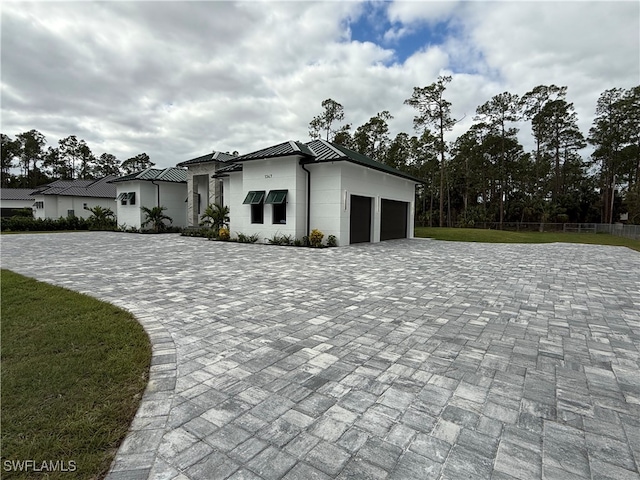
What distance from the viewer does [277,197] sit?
45.9ft

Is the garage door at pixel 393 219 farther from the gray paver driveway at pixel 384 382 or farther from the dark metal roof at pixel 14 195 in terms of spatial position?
the dark metal roof at pixel 14 195

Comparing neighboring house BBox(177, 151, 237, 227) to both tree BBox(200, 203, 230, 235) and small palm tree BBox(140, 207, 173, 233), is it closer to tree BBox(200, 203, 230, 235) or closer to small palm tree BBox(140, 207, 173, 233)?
small palm tree BBox(140, 207, 173, 233)

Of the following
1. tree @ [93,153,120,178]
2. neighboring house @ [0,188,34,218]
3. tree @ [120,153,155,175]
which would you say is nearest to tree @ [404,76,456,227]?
neighboring house @ [0,188,34,218]

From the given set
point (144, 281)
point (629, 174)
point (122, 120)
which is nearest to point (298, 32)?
point (144, 281)

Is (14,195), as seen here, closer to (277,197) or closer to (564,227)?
(277,197)

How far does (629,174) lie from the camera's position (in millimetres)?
35562

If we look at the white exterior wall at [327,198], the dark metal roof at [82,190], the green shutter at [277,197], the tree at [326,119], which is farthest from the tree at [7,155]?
the white exterior wall at [327,198]

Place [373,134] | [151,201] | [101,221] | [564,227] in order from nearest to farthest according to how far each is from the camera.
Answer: [151,201] → [101,221] → [373,134] → [564,227]

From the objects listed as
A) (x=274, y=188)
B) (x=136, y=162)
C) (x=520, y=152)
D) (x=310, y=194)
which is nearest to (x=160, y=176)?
(x=274, y=188)

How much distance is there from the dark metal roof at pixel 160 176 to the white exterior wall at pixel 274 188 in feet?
34.7

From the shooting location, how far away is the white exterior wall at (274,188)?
542 inches

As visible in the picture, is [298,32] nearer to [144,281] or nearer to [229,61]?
[229,61]

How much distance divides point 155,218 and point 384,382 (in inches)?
919

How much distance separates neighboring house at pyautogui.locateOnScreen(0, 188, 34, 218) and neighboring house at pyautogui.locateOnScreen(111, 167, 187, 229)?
1107 inches
